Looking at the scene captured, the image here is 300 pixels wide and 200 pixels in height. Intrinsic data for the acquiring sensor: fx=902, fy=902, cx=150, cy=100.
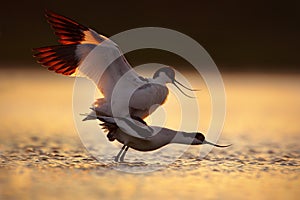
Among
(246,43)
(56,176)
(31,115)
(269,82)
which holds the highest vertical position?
(246,43)

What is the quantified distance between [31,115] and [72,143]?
250 centimetres

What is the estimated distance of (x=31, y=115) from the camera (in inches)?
477

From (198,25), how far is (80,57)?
14.0 m

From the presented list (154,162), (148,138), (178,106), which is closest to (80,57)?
(148,138)

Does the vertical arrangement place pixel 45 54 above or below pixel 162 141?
above

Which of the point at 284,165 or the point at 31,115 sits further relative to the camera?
the point at 31,115

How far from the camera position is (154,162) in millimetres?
8492

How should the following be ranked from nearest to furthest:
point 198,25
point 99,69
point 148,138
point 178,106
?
point 148,138
point 99,69
point 178,106
point 198,25

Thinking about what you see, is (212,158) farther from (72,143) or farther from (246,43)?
(246,43)

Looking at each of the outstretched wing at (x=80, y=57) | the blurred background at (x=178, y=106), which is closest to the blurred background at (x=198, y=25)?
the blurred background at (x=178, y=106)

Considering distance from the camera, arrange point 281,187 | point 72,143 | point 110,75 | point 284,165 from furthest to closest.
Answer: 1. point 72,143
2. point 110,75
3. point 284,165
4. point 281,187

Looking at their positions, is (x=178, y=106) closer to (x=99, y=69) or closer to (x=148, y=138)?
(x=99, y=69)

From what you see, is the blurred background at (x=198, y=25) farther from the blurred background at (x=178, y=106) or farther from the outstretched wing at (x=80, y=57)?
the outstretched wing at (x=80, y=57)

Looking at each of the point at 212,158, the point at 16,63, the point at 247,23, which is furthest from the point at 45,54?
the point at 247,23
